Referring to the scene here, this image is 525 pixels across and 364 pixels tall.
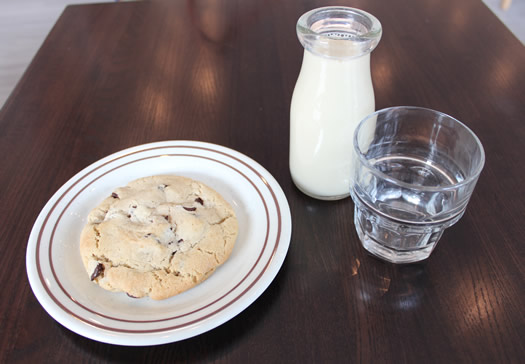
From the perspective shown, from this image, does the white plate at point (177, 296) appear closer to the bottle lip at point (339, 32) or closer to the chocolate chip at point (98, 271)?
the chocolate chip at point (98, 271)

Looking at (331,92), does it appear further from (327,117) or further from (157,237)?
(157,237)

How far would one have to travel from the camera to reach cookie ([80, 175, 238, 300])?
0.54 metres

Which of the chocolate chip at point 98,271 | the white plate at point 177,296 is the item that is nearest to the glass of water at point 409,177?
the white plate at point 177,296

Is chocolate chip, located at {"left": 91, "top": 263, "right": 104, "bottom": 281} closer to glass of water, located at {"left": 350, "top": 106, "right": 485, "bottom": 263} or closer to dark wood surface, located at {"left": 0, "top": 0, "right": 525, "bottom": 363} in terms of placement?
dark wood surface, located at {"left": 0, "top": 0, "right": 525, "bottom": 363}

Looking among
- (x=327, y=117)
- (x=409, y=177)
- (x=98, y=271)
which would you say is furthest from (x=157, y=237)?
(x=409, y=177)

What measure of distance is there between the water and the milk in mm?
71

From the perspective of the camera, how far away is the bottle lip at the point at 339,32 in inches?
→ 21.5

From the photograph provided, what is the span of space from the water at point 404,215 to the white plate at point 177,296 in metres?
0.12

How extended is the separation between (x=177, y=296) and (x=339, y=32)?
1.40ft

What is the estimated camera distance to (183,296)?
0.55 metres

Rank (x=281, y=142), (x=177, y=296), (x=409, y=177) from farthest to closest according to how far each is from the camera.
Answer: (x=281, y=142) → (x=409, y=177) → (x=177, y=296)

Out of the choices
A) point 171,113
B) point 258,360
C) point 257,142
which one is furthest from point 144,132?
point 258,360

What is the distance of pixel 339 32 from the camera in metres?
0.59

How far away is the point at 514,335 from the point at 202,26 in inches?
39.4
